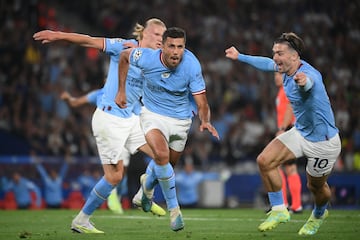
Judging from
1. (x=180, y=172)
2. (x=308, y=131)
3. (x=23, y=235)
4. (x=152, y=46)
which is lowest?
(x=180, y=172)

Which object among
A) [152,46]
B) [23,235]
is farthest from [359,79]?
[23,235]

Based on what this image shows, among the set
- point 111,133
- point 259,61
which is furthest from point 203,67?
point 259,61

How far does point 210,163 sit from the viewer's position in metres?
21.9

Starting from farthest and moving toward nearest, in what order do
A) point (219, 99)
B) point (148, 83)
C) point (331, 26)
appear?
point (331, 26)
point (219, 99)
point (148, 83)

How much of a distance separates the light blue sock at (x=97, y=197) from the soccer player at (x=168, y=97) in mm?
755

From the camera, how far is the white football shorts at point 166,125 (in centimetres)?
1077

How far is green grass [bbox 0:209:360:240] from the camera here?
10109 millimetres

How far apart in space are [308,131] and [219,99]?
13.6m

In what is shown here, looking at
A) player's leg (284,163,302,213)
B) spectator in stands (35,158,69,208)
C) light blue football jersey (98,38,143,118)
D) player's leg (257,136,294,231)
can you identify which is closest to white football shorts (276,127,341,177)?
player's leg (257,136,294,231)

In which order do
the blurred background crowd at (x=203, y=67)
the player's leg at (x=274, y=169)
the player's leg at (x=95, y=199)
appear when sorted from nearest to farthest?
the player's leg at (x=274, y=169)
the player's leg at (x=95, y=199)
the blurred background crowd at (x=203, y=67)

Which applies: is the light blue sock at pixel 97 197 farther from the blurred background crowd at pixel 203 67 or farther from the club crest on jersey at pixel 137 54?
the blurred background crowd at pixel 203 67

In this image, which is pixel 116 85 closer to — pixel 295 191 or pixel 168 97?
pixel 168 97

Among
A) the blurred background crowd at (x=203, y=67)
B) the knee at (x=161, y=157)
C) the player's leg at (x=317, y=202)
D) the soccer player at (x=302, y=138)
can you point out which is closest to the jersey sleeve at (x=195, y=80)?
the knee at (x=161, y=157)

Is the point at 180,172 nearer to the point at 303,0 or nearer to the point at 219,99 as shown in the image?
the point at 219,99
